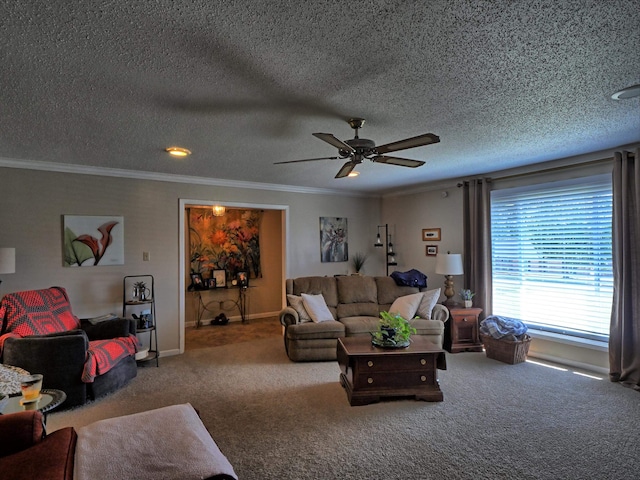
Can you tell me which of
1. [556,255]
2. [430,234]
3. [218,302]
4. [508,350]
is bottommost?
[508,350]

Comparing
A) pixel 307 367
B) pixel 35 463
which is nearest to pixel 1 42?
pixel 35 463

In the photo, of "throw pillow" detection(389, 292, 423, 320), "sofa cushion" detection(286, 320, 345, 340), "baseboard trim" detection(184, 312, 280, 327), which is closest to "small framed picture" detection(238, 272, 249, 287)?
"baseboard trim" detection(184, 312, 280, 327)

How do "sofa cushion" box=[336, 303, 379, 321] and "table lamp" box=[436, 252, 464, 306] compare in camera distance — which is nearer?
"table lamp" box=[436, 252, 464, 306]

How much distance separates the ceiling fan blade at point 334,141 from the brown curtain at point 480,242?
3221mm

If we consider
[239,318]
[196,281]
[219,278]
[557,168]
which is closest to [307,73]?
[557,168]

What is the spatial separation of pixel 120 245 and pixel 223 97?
10.2 feet

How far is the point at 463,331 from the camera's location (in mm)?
4871

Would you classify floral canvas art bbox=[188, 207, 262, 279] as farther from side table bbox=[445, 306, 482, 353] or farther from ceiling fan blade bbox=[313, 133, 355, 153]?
ceiling fan blade bbox=[313, 133, 355, 153]

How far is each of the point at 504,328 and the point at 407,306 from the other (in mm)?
1215

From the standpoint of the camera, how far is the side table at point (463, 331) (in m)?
4.84

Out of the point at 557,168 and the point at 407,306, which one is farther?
the point at 407,306

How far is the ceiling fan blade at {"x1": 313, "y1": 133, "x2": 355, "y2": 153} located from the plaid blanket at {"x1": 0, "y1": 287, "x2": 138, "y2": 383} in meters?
2.95

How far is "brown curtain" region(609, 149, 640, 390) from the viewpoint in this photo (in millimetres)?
3572

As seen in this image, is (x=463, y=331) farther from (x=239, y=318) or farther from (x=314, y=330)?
(x=239, y=318)
